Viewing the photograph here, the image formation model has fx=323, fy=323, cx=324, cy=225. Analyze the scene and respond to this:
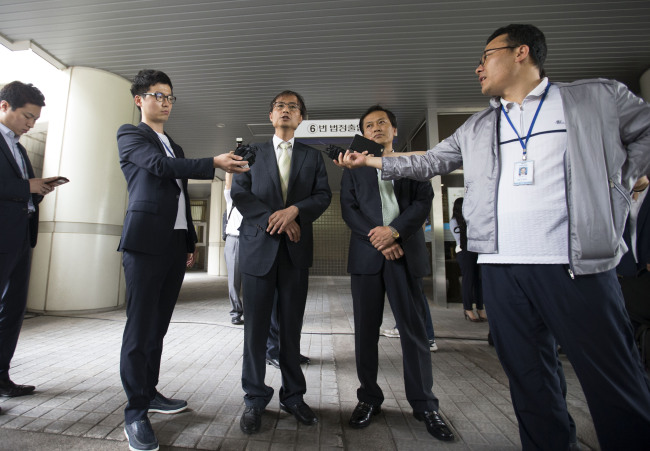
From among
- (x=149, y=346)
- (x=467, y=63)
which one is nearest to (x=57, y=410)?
(x=149, y=346)

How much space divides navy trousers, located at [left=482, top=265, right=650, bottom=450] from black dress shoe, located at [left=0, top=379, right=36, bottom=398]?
2.89 meters

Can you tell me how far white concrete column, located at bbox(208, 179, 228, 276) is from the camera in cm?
1370

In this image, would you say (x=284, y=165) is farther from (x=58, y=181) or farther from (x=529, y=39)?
(x=58, y=181)

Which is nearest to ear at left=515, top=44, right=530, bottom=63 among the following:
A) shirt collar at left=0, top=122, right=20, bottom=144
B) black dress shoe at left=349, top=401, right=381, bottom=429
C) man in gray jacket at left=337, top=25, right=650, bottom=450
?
man in gray jacket at left=337, top=25, right=650, bottom=450

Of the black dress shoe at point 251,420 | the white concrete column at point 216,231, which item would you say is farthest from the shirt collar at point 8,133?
the white concrete column at point 216,231

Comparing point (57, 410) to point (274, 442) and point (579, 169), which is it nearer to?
point (274, 442)

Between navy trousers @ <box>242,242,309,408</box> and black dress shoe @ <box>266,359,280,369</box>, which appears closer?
navy trousers @ <box>242,242,309,408</box>

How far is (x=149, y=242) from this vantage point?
1.71 meters

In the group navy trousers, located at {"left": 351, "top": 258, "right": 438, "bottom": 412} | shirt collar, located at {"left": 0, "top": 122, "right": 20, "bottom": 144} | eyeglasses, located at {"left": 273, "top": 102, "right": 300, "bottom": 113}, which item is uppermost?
eyeglasses, located at {"left": 273, "top": 102, "right": 300, "bottom": 113}

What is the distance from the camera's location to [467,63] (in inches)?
207

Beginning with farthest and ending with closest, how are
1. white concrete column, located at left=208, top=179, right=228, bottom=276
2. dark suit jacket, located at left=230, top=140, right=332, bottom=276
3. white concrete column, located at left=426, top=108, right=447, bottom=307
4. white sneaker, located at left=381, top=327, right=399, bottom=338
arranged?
white concrete column, located at left=208, top=179, right=228, bottom=276, white concrete column, located at left=426, top=108, right=447, bottom=307, white sneaker, located at left=381, top=327, right=399, bottom=338, dark suit jacket, located at left=230, top=140, right=332, bottom=276

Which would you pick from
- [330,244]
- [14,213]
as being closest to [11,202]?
[14,213]

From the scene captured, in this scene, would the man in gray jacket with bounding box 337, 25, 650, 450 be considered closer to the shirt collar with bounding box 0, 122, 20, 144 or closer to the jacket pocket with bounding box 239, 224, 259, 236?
the jacket pocket with bounding box 239, 224, 259, 236

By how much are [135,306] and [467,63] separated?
5.75 m
